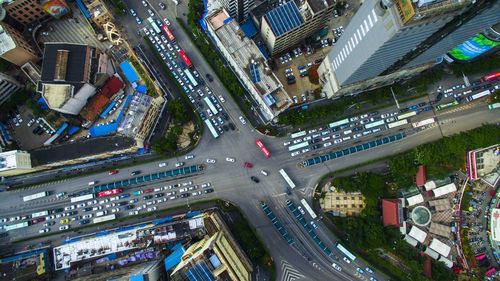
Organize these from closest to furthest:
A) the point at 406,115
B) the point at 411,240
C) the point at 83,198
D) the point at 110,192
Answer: the point at 411,240, the point at 110,192, the point at 83,198, the point at 406,115

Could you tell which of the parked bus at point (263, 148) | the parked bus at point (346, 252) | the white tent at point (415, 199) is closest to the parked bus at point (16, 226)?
the parked bus at point (263, 148)

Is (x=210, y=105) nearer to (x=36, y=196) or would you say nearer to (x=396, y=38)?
(x=396, y=38)

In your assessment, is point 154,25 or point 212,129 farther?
point 154,25

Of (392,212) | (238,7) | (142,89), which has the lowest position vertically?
(392,212)

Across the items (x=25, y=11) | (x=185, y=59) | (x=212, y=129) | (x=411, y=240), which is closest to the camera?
(x=411, y=240)

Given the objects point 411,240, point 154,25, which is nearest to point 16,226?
point 154,25

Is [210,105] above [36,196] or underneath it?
underneath

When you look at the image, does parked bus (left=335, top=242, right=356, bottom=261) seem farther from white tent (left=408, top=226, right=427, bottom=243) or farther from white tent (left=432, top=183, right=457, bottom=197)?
white tent (left=432, top=183, right=457, bottom=197)
